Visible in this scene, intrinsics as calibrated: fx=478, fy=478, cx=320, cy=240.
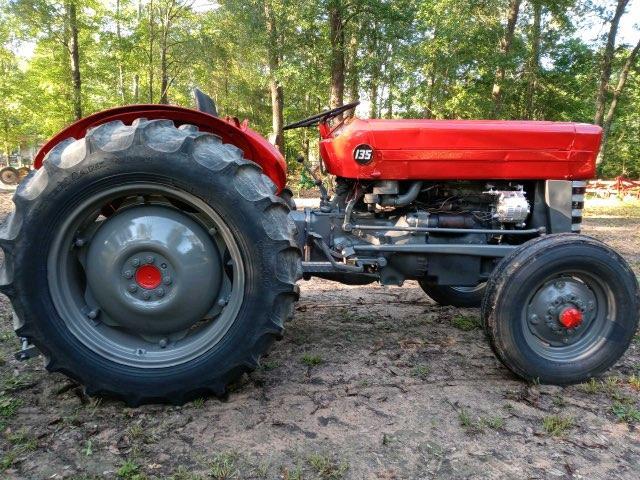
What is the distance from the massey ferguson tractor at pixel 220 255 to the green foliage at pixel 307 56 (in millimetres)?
11685

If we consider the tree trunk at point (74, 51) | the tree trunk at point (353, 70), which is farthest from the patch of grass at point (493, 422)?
the tree trunk at point (74, 51)

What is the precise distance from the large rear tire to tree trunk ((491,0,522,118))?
16.7 m

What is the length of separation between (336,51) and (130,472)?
13436 mm

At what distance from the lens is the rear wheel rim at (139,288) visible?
2.25 meters

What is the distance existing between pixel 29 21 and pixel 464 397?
19.0 metres

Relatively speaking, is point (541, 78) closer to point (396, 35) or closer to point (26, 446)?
point (396, 35)

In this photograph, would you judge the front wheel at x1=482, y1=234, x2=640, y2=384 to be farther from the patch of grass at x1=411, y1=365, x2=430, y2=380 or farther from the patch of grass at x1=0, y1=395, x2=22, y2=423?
the patch of grass at x1=0, y1=395, x2=22, y2=423

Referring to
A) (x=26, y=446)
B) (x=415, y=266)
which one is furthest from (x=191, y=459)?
(x=415, y=266)

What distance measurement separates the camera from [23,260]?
2143mm

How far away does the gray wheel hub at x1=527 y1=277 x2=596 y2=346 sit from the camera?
2605mm

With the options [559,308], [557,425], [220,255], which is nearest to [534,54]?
[559,308]

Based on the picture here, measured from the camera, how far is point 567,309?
258cm

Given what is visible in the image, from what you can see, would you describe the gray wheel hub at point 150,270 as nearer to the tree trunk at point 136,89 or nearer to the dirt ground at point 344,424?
the dirt ground at point 344,424

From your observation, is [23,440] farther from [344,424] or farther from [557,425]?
[557,425]
